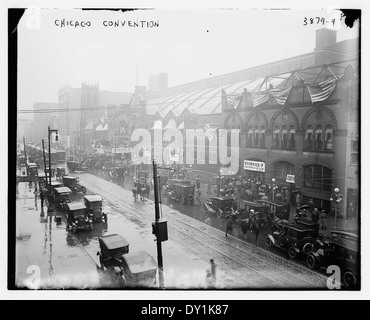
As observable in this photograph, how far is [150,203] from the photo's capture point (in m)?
25.8

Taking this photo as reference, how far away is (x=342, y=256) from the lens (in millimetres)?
13633

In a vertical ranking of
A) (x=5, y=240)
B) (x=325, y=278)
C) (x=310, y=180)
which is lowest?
(x=325, y=278)

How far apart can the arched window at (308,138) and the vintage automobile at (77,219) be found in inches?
625

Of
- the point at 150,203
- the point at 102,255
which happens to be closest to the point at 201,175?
the point at 150,203

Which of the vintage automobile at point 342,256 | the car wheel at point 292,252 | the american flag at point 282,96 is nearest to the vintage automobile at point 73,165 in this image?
the american flag at point 282,96

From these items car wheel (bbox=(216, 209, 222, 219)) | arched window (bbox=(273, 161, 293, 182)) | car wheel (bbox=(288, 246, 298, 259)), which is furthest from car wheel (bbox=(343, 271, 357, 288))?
arched window (bbox=(273, 161, 293, 182))

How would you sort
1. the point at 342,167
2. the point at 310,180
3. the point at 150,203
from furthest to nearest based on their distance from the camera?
the point at 150,203 → the point at 310,180 → the point at 342,167

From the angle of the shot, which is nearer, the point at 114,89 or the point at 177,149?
the point at 114,89

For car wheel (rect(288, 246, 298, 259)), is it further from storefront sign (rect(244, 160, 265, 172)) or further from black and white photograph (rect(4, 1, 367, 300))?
storefront sign (rect(244, 160, 265, 172))

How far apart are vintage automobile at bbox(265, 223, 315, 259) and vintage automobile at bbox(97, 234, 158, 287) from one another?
690cm

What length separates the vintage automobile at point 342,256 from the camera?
13.0 meters

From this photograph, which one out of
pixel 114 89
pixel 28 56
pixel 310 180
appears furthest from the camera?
pixel 310 180

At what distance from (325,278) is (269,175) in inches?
522
